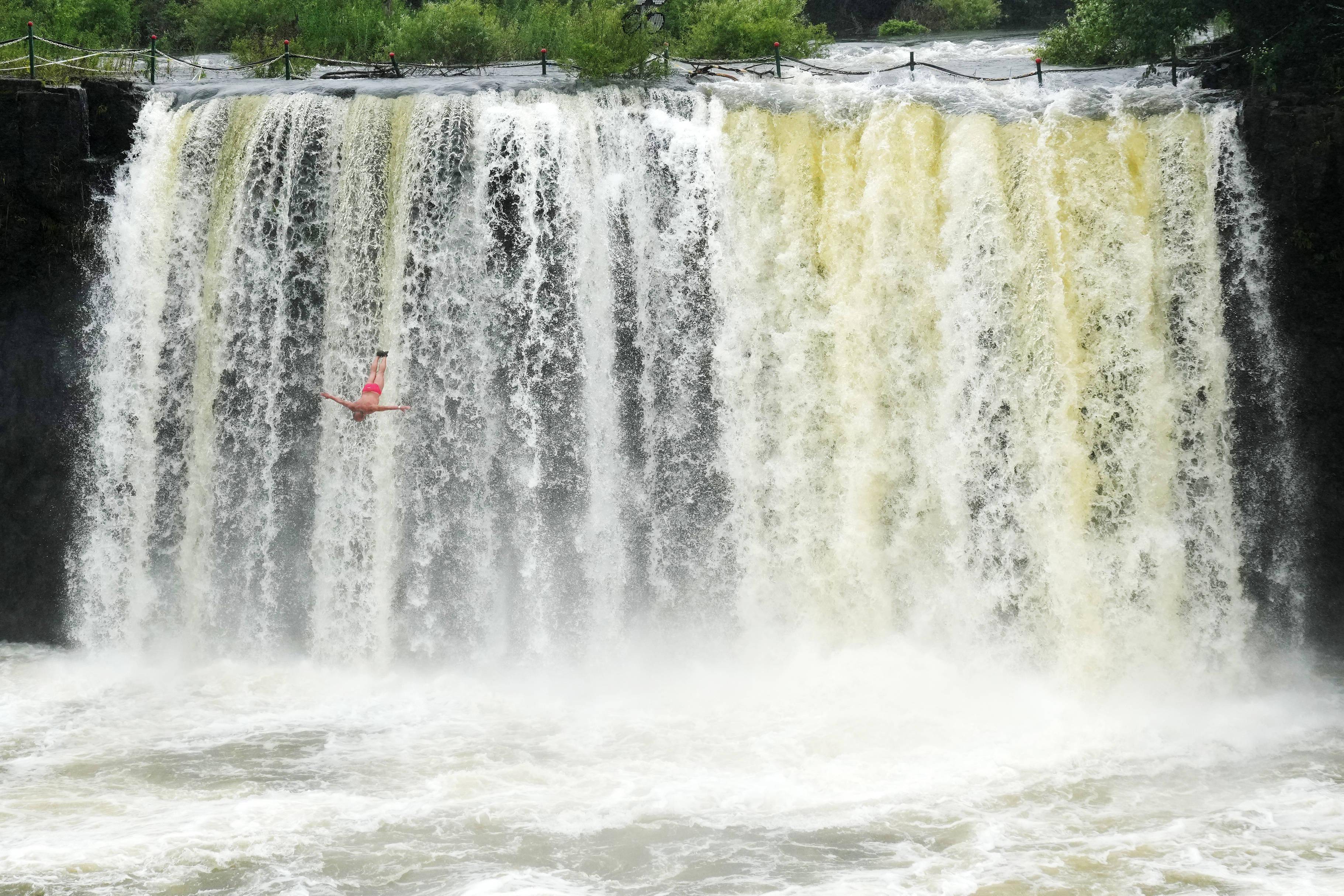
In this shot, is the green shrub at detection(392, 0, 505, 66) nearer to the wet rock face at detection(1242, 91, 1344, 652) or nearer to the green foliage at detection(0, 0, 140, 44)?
the green foliage at detection(0, 0, 140, 44)

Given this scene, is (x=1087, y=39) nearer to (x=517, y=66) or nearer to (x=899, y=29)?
(x=517, y=66)

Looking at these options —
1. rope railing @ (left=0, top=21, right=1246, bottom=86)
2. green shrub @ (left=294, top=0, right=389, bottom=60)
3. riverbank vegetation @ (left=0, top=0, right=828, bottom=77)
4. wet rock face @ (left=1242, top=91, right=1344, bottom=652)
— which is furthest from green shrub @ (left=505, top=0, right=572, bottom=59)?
wet rock face @ (left=1242, top=91, right=1344, bottom=652)

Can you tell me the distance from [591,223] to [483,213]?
120 centimetres

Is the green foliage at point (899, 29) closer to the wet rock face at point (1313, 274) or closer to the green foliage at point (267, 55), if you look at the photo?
the green foliage at point (267, 55)

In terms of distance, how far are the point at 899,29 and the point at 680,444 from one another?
58.2 ft

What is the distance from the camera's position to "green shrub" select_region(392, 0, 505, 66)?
70.8 ft

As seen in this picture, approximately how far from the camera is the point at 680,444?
14.4 metres

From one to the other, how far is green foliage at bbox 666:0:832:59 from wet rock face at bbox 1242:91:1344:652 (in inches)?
346

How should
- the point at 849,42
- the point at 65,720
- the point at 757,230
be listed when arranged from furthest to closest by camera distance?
the point at 849,42 < the point at 757,230 < the point at 65,720

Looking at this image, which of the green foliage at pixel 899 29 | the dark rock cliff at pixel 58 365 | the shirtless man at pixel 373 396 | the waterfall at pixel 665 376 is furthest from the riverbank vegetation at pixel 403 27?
the shirtless man at pixel 373 396

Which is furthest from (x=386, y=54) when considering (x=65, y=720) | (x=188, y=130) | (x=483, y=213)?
(x=65, y=720)

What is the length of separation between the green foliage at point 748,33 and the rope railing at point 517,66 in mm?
372

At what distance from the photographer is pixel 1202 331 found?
1335cm

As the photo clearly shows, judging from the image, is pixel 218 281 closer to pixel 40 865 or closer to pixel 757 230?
pixel 757 230
